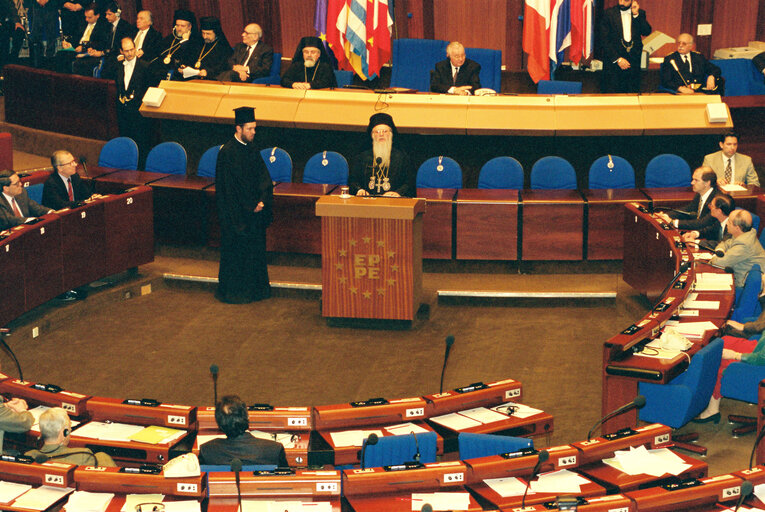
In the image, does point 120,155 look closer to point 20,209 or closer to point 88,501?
point 20,209

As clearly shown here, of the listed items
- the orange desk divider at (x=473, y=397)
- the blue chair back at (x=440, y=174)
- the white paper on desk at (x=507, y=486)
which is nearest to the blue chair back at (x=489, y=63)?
the blue chair back at (x=440, y=174)

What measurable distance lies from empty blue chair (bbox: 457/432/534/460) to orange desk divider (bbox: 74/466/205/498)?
144 centimetres

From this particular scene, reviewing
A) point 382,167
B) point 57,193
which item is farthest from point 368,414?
point 57,193

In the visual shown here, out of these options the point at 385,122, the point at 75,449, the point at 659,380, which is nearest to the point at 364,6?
the point at 385,122

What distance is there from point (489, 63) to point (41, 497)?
945 cm

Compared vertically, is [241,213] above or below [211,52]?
below

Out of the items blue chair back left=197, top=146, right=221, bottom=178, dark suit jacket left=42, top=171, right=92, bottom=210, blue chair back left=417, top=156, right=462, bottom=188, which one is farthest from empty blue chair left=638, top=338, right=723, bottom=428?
blue chair back left=197, top=146, right=221, bottom=178

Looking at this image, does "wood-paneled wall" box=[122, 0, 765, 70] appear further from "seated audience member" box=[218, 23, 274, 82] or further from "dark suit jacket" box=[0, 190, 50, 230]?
"dark suit jacket" box=[0, 190, 50, 230]

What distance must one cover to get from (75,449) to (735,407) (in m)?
4.85

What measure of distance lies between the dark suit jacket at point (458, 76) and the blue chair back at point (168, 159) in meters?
3.06

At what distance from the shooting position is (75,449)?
227 inches

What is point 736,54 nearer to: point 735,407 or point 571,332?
point 571,332

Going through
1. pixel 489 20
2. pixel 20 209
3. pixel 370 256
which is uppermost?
pixel 489 20

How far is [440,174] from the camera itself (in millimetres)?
11219
